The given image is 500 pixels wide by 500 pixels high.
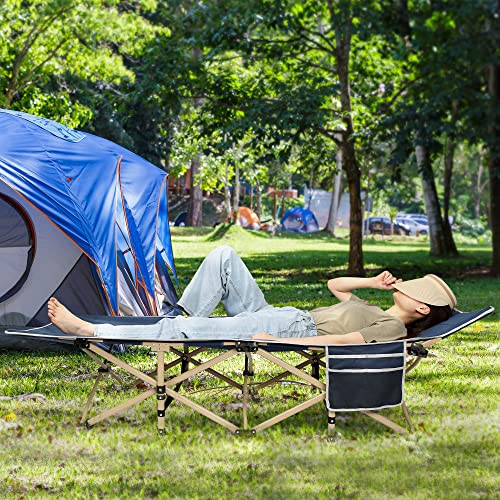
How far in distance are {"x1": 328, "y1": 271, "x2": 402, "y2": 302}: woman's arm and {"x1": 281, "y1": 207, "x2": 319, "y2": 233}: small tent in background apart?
111 ft

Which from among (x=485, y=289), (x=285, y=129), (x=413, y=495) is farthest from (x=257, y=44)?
(x=413, y=495)

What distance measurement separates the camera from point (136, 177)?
28.6 feet

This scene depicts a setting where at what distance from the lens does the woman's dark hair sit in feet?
16.1

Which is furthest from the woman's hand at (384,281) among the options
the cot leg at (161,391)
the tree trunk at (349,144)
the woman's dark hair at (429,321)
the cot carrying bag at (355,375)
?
the tree trunk at (349,144)

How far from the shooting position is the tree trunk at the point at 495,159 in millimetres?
13531

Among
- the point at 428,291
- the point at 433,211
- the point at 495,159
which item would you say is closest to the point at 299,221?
the point at 433,211

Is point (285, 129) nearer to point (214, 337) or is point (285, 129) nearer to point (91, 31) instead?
point (91, 31)

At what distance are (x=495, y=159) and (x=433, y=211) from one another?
5191 mm

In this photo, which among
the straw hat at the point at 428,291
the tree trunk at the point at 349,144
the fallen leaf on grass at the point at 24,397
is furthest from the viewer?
the tree trunk at the point at 349,144

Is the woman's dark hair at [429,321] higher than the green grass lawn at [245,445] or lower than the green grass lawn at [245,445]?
higher

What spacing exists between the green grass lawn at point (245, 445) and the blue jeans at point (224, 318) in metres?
0.49

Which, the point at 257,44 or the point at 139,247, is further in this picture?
the point at 257,44

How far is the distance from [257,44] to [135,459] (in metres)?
10.5

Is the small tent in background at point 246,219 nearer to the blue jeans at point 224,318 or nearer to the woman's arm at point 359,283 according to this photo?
the woman's arm at point 359,283
